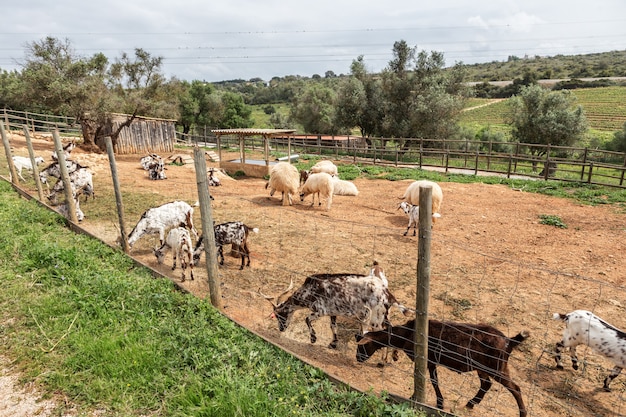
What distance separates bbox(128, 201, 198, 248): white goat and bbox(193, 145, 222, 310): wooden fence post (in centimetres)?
352

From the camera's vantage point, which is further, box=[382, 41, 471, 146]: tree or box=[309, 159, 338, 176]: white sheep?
box=[382, 41, 471, 146]: tree

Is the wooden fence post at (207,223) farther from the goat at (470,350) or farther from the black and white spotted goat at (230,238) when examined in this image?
the black and white spotted goat at (230,238)

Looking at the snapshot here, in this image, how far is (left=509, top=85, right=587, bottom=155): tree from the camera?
23.1 m

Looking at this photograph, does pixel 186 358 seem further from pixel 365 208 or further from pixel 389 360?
pixel 365 208

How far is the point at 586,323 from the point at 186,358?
4.63 m

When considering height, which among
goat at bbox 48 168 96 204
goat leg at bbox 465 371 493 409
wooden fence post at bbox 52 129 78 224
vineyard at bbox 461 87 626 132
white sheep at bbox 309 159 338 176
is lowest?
goat leg at bbox 465 371 493 409

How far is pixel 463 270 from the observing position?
724cm

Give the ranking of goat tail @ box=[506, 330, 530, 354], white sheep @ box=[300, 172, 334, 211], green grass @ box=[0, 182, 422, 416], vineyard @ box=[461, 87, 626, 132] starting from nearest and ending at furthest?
1. green grass @ box=[0, 182, 422, 416]
2. goat tail @ box=[506, 330, 530, 354]
3. white sheep @ box=[300, 172, 334, 211]
4. vineyard @ box=[461, 87, 626, 132]

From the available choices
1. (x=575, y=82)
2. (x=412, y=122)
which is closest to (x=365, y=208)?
(x=412, y=122)

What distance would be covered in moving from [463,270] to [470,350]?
384 cm

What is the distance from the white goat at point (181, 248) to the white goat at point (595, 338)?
5.63 meters

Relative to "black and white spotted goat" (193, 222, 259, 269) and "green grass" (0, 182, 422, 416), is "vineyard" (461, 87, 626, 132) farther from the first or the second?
"green grass" (0, 182, 422, 416)

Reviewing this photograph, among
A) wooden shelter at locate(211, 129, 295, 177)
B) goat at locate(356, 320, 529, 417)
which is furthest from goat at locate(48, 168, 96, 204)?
goat at locate(356, 320, 529, 417)

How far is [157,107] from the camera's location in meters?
26.6
